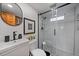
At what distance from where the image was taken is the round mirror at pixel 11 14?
2.38 ft

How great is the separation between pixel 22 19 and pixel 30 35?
253mm

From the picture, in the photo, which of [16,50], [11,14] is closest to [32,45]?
[16,50]

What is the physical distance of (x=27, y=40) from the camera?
3.08 feet

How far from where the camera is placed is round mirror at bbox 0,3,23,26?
726mm

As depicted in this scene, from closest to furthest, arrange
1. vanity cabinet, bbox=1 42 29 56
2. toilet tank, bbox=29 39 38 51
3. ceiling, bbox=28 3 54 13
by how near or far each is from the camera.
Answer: vanity cabinet, bbox=1 42 29 56 < ceiling, bbox=28 3 54 13 < toilet tank, bbox=29 39 38 51

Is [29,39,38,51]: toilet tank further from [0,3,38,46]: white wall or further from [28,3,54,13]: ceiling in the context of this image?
[28,3,54,13]: ceiling

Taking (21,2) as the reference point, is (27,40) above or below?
below

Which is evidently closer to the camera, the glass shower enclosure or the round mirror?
the round mirror

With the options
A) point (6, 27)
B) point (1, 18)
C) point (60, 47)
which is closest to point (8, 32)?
point (6, 27)

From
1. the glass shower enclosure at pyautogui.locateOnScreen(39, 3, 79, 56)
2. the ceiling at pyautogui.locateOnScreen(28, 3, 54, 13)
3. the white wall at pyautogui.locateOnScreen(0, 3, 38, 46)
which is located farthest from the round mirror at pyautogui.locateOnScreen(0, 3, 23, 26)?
the glass shower enclosure at pyautogui.locateOnScreen(39, 3, 79, 56)

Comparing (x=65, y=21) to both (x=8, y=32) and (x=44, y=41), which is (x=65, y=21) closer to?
(x=44, y=41)

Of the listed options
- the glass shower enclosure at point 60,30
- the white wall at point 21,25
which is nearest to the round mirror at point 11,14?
the white wall at point 21,25

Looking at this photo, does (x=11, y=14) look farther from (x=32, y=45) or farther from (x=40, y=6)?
(x=32, y=45)

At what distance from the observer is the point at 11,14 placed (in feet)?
2.62
